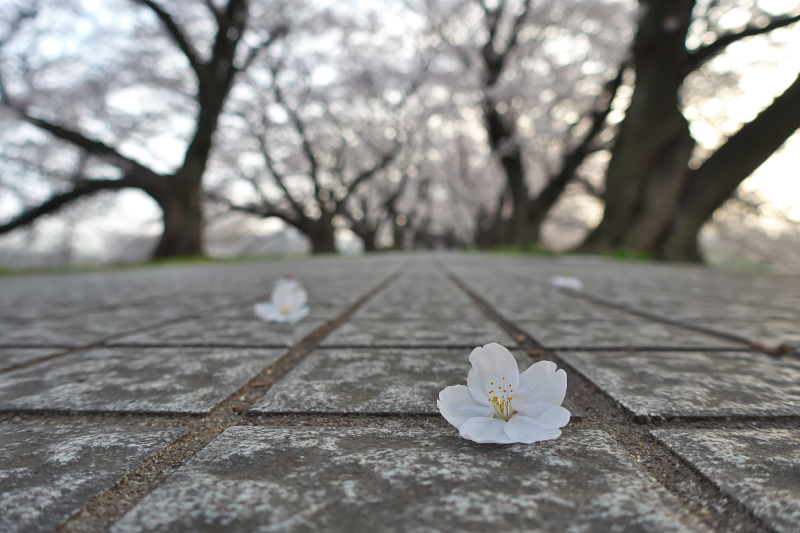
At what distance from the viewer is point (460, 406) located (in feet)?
2.19

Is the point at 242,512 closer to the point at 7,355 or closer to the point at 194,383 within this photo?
the point at 194,383

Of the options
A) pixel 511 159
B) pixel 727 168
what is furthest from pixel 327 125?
pixel 727 168

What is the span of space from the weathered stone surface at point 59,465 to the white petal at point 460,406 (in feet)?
1.36

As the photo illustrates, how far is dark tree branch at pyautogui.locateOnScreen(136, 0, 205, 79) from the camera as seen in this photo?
26.9ft

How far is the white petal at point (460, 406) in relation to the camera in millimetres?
649

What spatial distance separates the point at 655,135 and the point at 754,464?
705 cm

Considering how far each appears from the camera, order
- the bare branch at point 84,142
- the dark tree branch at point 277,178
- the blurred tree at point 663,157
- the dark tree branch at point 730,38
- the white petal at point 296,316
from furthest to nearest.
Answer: the dark tree branch at point 277,178, the bare branch at point 84,142, the blurred tree at point 663,157, the dark tree branch at point 730,38, the white petal at point 296,316

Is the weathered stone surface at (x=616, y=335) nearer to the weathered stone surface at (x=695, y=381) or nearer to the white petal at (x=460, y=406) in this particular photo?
the weathered stone surface at (x=695, y=381)

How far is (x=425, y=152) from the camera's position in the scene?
23344 millimetres

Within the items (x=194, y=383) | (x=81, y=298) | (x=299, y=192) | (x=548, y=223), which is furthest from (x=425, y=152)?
(x=194, y=383)

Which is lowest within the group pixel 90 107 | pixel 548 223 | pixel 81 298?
pixel 81 298

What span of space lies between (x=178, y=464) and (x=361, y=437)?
251 millimetres

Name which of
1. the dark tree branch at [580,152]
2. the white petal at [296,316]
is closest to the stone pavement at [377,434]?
the white petal at [296,316]

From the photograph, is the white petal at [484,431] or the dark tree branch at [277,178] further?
the dark tree branch at [277,178]
